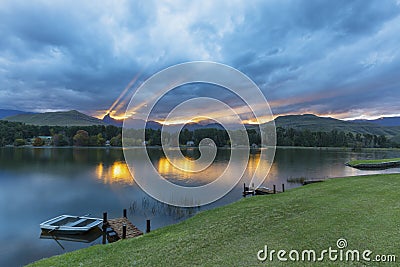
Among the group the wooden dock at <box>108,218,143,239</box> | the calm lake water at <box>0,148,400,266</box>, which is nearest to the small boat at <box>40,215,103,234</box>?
the calm lake water at <box>0,148,400,266</box>

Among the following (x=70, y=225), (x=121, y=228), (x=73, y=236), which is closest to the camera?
(x=121, y=228)

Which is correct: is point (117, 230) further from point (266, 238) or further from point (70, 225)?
point (266, 238)

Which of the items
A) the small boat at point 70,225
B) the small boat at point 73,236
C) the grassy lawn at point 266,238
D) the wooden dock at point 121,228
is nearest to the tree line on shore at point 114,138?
the small boat at point 70,225

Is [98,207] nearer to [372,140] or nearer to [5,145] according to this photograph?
[5,145]

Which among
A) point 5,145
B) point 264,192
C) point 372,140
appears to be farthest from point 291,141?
point 5,145

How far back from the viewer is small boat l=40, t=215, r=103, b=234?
13945 millimetres

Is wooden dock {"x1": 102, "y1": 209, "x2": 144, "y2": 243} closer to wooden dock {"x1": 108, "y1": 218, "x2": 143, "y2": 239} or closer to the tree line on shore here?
wooden dock {"x1": 108, "y1": 218, "x2": 143, "y2": 239}

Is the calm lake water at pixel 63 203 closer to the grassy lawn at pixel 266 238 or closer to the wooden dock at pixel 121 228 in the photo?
the wooden dock at pixel 121 228

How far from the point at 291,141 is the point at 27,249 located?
108m

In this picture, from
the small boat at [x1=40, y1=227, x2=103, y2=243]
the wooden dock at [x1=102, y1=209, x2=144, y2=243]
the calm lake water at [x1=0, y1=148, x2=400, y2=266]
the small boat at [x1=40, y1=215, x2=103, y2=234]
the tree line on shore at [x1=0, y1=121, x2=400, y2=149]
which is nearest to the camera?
the wooden dock at [x1=102, y1=209, x2=144, y2=243]

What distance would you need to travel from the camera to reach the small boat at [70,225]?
1395 cm

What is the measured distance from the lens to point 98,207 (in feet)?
64.2

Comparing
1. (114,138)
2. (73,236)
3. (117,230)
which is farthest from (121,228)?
(114,138)

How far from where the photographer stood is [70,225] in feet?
47.8
